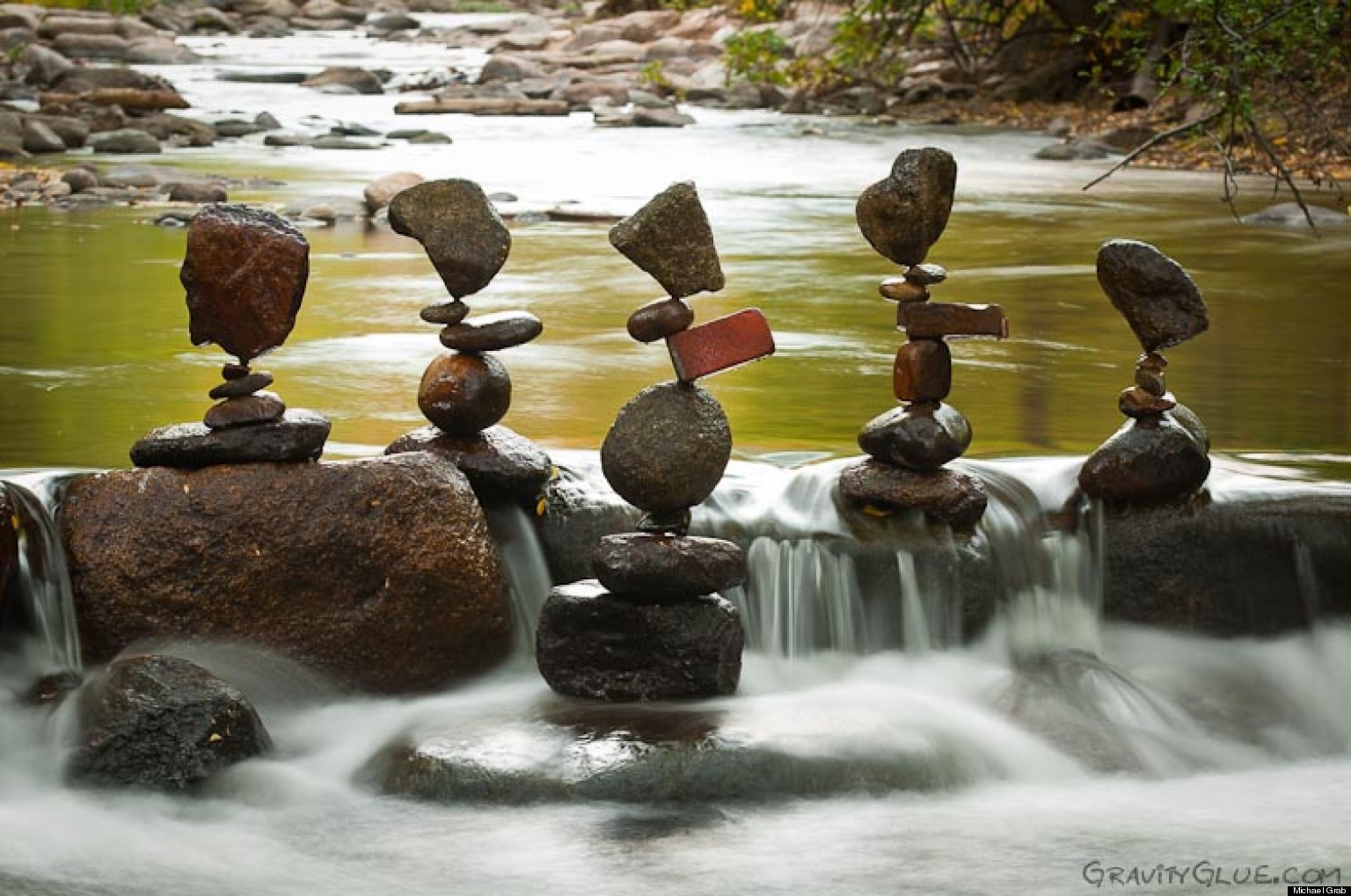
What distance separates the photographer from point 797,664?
5082mm

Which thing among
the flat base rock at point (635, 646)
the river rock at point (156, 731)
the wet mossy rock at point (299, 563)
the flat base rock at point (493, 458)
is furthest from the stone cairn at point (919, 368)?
the river rock at point (156, 731)

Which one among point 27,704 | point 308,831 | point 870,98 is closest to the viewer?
point 308,831

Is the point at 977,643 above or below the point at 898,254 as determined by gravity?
below

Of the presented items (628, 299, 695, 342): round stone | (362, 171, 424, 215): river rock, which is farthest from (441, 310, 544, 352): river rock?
(362, 171, 424, 215): river rock

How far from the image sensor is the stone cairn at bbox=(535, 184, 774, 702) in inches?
185

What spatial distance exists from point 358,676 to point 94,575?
0.66 meters

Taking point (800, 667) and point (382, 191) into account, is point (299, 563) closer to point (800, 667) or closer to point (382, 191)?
point (800, 667)

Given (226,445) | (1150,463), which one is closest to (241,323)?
(226,445)

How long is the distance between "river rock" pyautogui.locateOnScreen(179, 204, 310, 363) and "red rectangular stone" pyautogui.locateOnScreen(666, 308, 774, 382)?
903mm

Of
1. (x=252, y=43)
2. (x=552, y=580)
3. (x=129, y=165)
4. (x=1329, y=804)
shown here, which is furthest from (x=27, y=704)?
(x=252, y=43)

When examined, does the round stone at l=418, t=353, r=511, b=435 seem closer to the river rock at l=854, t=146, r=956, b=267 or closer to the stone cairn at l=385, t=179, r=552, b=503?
the stone cairn at l=385, t=179, r=552, b=503

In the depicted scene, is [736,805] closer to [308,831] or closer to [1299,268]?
[308,831]

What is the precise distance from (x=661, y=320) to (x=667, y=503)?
0.43m

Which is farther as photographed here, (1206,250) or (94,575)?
(1206,250)
